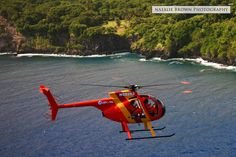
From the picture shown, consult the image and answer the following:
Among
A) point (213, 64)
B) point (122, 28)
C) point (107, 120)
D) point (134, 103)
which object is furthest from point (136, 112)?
point (122, 28)

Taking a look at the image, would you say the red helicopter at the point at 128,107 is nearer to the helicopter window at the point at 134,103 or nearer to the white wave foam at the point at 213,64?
the helicopter window at the point at 134,103

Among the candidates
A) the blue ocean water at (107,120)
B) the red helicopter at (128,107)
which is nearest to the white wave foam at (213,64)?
the blue ocean water at (107,120)

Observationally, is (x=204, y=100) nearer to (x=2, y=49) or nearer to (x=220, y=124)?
(x=220, y=124)

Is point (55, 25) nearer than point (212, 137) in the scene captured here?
No

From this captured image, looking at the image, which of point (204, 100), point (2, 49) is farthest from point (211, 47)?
point (2, 49)

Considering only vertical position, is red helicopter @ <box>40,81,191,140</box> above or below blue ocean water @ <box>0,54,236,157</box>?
above

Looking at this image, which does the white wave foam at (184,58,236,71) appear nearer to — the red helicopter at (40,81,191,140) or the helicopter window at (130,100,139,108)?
the red helicopter at (40,81,191,140)

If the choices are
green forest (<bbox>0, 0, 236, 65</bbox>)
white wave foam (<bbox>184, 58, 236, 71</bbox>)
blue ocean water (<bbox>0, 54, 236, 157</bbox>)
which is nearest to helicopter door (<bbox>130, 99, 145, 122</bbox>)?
blue ocean water (<bbox>0, 54, 236, 157</bbox>)
